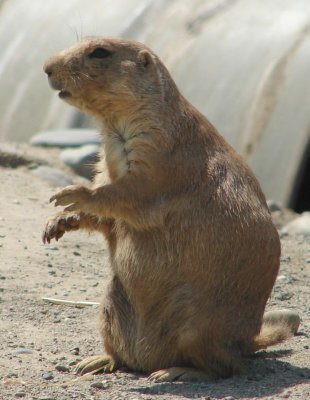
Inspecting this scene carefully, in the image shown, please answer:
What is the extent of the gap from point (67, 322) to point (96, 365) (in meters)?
0.95

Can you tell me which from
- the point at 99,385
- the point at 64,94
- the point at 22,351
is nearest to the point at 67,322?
the point at 22,351

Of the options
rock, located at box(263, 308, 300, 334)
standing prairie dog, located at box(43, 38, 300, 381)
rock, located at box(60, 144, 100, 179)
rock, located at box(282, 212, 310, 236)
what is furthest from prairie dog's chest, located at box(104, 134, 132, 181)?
rock, located at box(60, 144, 100, 179)

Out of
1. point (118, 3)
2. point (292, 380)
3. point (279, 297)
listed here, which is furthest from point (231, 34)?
point (292, 380)

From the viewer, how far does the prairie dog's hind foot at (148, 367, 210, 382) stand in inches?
215

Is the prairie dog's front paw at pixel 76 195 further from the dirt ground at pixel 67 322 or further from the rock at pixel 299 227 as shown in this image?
the rock at pixel 299 227

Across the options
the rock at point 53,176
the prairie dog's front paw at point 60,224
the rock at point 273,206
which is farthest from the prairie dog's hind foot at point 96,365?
the rock at point 273,206

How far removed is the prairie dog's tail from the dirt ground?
11cm

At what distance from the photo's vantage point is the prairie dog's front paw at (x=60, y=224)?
5.99 metres

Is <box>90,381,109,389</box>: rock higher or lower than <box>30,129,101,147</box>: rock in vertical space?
lower

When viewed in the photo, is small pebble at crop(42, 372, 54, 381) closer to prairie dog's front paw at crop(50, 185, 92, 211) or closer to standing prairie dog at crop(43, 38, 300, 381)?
standing prairie dog at crop(43, 38, 300, 381)

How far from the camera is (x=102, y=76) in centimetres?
594

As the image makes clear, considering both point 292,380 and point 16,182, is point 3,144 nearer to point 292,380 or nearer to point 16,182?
point 16,182

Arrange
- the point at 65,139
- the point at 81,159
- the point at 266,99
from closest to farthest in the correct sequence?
the point at 81,159
the point at 266,99
the point at 65,139

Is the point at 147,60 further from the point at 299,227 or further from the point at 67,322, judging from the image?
the point at 299,227
